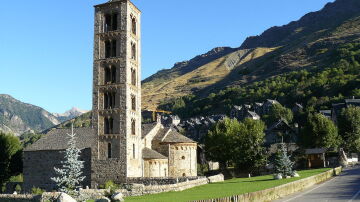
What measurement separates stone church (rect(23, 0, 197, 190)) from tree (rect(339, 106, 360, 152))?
38.4 metres

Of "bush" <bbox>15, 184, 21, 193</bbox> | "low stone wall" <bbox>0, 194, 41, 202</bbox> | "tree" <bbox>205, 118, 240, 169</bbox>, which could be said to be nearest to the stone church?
"bush" <bbox>15, 184, 21, 193</bbox>

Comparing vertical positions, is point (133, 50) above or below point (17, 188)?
above

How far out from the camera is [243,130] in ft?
204

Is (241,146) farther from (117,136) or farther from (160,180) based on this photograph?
(117,136)

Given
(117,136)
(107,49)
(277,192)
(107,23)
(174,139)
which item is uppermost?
(107,23)

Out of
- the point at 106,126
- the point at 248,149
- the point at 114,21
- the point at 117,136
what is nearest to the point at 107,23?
the point at 114,21

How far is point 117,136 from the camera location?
50.6 m

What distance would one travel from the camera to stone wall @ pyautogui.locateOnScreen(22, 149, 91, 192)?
55.5 m

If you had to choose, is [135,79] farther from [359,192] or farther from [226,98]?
[226,98]

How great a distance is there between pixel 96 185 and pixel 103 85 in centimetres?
1341

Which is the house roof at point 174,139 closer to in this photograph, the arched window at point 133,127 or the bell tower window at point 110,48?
the arched window at point 133,127

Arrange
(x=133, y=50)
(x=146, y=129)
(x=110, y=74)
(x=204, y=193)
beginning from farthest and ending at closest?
(x=146, y=129), (x=133, y=50), (x=110, y=74), (x=204, y=193)

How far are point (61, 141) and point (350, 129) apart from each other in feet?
212

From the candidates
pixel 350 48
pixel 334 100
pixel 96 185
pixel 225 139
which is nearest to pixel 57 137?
pixel 96 185
